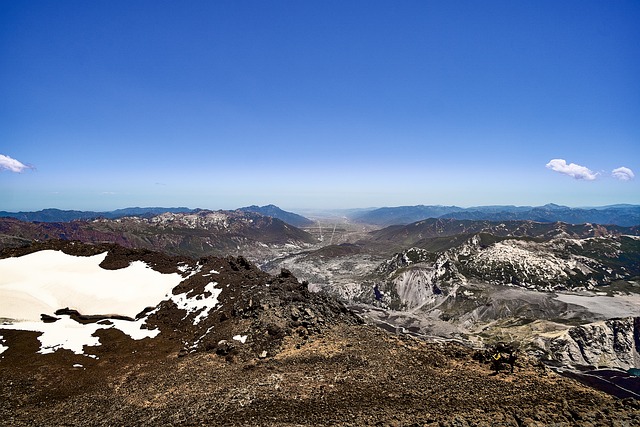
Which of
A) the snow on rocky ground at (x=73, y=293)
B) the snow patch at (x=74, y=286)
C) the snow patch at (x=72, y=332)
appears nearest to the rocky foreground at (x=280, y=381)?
the snow patch at (x=72, y=332)

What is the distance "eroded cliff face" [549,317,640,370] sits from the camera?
111 meters

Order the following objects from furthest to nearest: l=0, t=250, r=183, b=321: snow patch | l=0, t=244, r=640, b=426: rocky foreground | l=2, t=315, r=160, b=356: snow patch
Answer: l=0, t=250, r=183, b=321: snow patch
l=2, t=315, r=160, b=356: snow patch
l=0, t=244, r=640, b=426: rocky foreground

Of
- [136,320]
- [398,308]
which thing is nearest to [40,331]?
[136,320]

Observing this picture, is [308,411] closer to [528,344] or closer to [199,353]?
[199,353]

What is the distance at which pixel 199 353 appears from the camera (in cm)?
3441

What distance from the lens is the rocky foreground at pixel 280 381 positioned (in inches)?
857

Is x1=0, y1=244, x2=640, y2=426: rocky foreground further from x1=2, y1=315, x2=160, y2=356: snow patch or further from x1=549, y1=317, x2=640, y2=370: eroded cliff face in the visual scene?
x1=549, y1=317, x2=640, y2=370: eroded cliff face

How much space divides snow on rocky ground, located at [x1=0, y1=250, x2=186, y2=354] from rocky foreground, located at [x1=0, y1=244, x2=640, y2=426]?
7.43ft

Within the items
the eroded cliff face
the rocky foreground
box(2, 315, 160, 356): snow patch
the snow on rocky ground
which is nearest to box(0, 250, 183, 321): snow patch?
the snow on rocky ground

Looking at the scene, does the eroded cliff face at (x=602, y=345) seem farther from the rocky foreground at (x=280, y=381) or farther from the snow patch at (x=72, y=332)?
the snow patch at (x=72, y=332)

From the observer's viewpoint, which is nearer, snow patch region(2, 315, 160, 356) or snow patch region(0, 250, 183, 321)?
snow patch region(2, 315, 160, 356)

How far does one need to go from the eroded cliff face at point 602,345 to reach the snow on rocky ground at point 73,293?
427 feet

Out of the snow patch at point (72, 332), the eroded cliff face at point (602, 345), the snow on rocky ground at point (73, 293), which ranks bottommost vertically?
the eroded cliff face at point (602, 345)

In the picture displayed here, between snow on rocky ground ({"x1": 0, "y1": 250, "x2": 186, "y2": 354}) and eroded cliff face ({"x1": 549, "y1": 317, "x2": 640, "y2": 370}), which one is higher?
snow on rocky ground ({"x1": 0, "y1": 250, "x2": 186, "y2": 354})
